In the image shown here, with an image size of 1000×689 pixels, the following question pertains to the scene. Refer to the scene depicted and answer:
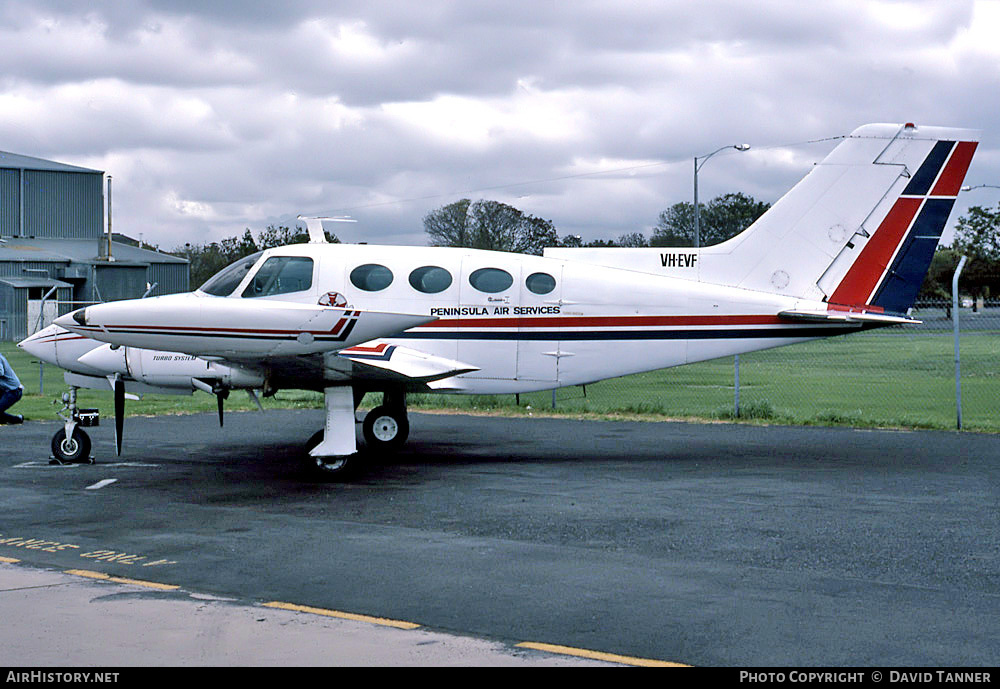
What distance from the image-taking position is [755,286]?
15.0m

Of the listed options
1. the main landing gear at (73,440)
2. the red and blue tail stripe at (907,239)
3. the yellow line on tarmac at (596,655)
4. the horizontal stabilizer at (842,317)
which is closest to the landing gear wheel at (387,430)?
the main landing gear at (73,440)

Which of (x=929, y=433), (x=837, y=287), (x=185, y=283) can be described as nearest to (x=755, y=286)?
(x=837, y=287)

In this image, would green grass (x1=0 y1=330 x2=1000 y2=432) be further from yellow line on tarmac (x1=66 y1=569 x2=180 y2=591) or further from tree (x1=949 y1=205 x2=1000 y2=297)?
tree (x1=949 y1=205 x2=1000 y2=297)

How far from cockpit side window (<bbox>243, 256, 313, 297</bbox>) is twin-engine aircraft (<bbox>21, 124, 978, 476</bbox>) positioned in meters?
0.02

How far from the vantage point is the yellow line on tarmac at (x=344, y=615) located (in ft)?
21.2

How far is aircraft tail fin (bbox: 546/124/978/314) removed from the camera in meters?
15.0

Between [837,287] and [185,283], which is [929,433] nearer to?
[837,287]

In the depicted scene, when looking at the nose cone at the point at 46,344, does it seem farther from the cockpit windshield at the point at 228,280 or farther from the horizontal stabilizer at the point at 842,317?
the horizontal stabilizer at the point at 842,317

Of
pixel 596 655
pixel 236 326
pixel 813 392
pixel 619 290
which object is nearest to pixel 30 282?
pixel 813 392

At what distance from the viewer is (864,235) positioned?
15.1 metres

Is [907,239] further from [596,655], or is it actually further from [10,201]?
[10,201]

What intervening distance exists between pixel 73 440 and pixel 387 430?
14.0 ft

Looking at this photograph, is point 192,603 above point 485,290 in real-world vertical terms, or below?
below

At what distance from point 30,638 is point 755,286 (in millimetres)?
11139
